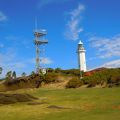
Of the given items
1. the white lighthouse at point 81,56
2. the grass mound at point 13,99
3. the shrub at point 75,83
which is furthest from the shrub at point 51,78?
the grass mound at point 13,99

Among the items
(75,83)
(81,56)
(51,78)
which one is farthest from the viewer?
(81,56)

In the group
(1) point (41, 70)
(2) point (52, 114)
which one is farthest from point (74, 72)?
(2) point (52, 114)

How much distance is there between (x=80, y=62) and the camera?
301 ft

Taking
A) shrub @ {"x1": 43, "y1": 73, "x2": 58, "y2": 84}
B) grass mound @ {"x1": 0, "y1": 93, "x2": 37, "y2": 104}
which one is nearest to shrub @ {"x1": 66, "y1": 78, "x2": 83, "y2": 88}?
shrub @ {"x1": 43, "y1": 73, "x2": 58, "y2": 84}

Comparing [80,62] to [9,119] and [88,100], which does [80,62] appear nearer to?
[88,100]

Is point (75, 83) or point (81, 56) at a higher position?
point (81, 56)

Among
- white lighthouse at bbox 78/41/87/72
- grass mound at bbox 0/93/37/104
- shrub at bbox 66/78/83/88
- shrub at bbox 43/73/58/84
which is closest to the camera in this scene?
grass mound at bbox 0/93/37/104

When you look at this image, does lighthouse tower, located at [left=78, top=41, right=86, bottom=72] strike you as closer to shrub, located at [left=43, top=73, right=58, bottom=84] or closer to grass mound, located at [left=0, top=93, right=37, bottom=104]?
shrub, located at [left=43, top=73, right=58, bottom=84]

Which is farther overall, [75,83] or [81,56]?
[81,56]

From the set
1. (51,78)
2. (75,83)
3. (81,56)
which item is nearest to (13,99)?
(75,83)

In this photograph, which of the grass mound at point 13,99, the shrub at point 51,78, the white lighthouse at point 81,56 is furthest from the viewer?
the white lighthouse at point 81,56

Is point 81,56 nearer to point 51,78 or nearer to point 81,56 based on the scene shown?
point 81,56

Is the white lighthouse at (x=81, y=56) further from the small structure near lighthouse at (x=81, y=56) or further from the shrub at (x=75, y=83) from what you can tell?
the shrub at (x=75, y=83)

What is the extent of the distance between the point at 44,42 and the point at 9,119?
61421mm
